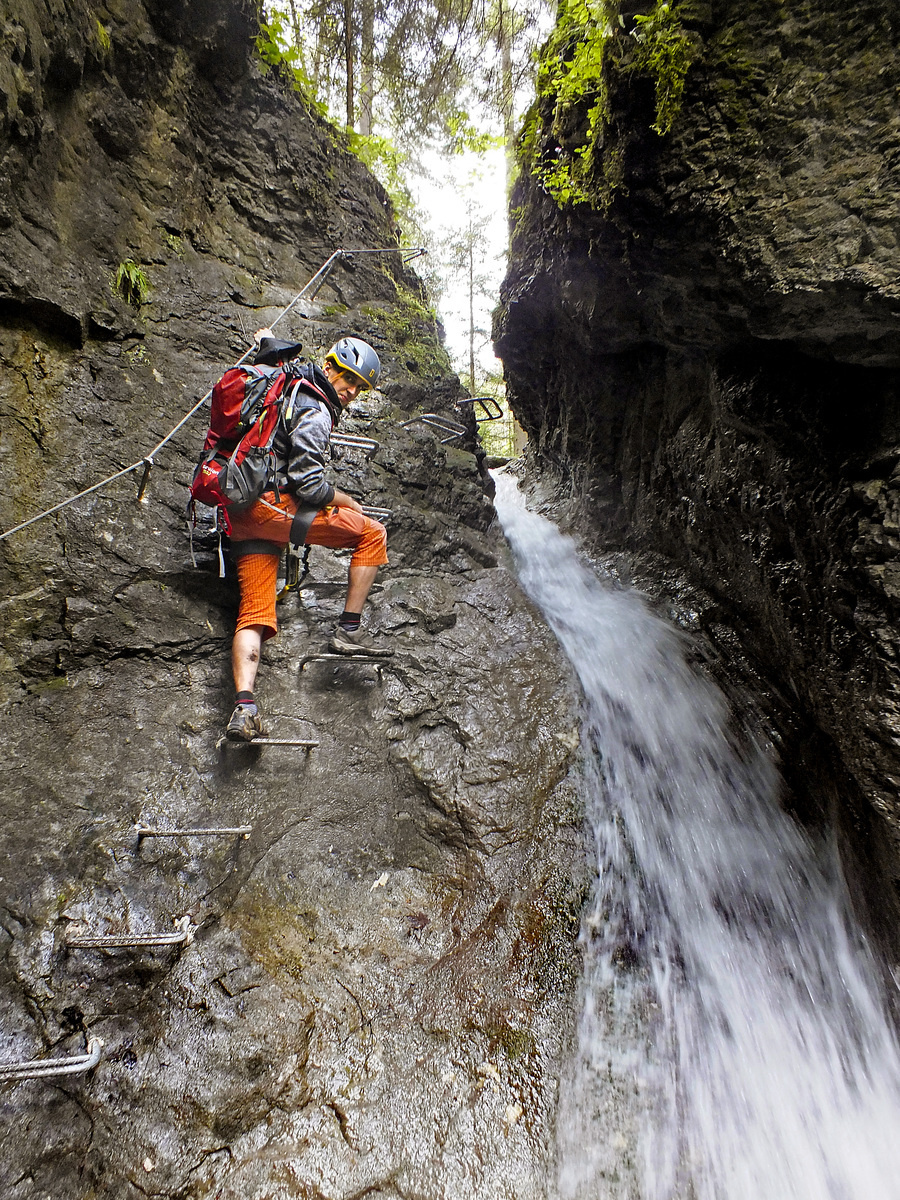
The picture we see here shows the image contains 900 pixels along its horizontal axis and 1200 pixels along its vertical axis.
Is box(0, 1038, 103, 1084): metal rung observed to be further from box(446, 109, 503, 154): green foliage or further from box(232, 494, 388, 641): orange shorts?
box(446, 109, 503, 154): green foliage

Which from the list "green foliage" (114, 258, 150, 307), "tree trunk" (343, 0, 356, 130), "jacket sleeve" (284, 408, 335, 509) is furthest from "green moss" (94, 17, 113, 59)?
"jacket sleeve" (284, 408, 335, 509)

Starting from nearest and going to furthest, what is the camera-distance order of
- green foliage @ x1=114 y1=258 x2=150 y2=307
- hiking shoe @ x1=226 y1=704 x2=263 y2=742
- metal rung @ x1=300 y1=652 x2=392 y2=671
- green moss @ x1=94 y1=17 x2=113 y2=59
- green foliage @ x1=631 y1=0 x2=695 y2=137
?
green foliage @ x1=631 y1=0 x2=695 y2=137
hiking shoe @ x1=226 y1=704 x2=263 y2=742
metal rung @ x1=300 y1=652 x2=392 y2=671
green moss @ x1=94 y1=17 x2=113 y2=59
green foliage @ x1=114 y1=258 x2=150 y2=307

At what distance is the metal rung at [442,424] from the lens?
675cm

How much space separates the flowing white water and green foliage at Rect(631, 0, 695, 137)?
4.24 m

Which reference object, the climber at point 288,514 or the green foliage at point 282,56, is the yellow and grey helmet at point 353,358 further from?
the green foliage at point 282,56

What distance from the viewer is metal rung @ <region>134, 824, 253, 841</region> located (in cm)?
322

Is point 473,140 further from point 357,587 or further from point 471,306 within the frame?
point 471,306

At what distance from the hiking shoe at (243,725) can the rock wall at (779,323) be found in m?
4.05

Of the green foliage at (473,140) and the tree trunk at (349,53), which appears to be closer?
the green foliage at (473,140)

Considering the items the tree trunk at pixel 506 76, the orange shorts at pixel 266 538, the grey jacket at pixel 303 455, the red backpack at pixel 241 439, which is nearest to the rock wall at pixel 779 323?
the tree trunk at pixel 506 76

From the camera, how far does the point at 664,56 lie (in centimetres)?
351

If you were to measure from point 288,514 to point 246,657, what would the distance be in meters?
1.07

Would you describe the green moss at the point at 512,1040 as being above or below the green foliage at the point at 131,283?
below

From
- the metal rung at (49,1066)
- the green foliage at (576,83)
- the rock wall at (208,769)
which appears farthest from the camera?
the green foliage at (576,83)
